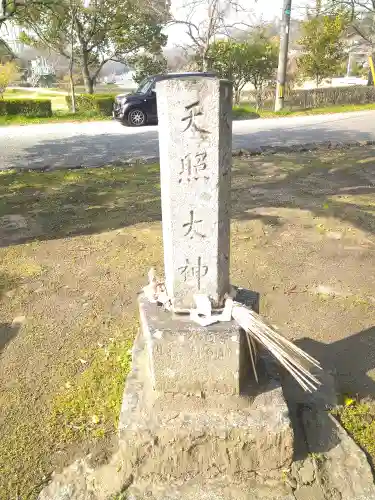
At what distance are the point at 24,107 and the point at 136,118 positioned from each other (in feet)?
15.9

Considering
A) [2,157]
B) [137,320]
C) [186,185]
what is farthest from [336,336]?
[2,157]

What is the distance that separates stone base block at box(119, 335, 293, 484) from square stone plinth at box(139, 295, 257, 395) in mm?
99

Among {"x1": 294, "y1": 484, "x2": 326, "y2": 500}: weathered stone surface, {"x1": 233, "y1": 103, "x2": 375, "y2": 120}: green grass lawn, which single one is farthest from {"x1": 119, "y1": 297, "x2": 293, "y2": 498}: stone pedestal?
{"x1": 233, "y1": 103, "x2": 375, "y2": 120}: green grass lawn

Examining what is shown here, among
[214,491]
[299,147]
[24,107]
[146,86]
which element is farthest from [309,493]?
[24,107]

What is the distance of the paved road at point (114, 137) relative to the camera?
9641mm

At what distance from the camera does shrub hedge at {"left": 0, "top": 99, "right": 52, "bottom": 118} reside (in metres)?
15.5

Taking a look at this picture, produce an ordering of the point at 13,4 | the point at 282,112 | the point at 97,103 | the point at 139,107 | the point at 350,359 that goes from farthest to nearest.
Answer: the point at 97,103 → the point at 282,112 → the point at 139,107 → the point at 13,4 → the point at 350,359

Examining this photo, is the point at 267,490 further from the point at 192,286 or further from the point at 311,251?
the point at 311,251

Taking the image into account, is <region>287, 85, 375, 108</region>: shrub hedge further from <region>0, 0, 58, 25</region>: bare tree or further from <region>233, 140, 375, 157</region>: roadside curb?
<region>0, 0, 58, 25</region>: bare tree

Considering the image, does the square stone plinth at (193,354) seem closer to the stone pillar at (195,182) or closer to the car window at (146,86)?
the stone pillar at (195,182)

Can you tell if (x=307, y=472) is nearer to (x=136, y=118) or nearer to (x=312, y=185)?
(x=312, y=185)

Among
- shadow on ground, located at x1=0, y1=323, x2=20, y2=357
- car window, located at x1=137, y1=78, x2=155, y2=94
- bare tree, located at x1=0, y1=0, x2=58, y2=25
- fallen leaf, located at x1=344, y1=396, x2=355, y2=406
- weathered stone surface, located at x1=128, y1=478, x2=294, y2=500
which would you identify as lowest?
weathered stone surface, located at x1=128, y1=478, x2=294, y2=500

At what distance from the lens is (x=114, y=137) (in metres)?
11.9

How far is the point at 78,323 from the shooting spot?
384 cm
